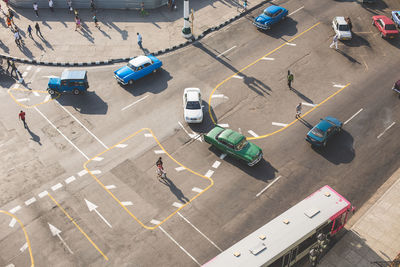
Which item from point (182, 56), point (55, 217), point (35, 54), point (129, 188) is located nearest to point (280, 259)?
point (129, 188)

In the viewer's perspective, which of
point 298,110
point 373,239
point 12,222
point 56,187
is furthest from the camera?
point 298,110

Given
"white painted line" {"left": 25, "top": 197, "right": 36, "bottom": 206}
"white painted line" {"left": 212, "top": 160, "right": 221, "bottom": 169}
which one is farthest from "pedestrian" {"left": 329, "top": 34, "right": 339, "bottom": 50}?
"white painted line" {"left": 25, "top": 197, "right": 36, "bottom": 206}

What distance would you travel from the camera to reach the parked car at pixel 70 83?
44.7m

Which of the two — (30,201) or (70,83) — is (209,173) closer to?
(30,201)

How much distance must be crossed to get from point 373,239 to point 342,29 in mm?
28497

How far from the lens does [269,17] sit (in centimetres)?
5319

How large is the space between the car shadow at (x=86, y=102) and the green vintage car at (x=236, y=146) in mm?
12619

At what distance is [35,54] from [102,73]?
9.24m

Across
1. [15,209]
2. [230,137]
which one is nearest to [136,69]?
[230,137]

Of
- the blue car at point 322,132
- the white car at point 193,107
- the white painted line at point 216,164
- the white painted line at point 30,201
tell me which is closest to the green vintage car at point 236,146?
the white painted line at point 216,164

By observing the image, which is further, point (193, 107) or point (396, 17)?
point (396, 17)

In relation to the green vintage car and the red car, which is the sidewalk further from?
the red car

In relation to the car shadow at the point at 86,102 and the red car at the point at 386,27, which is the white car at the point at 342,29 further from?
the car shadow at the point at 86,102

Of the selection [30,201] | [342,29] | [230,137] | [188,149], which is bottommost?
[30,201]
